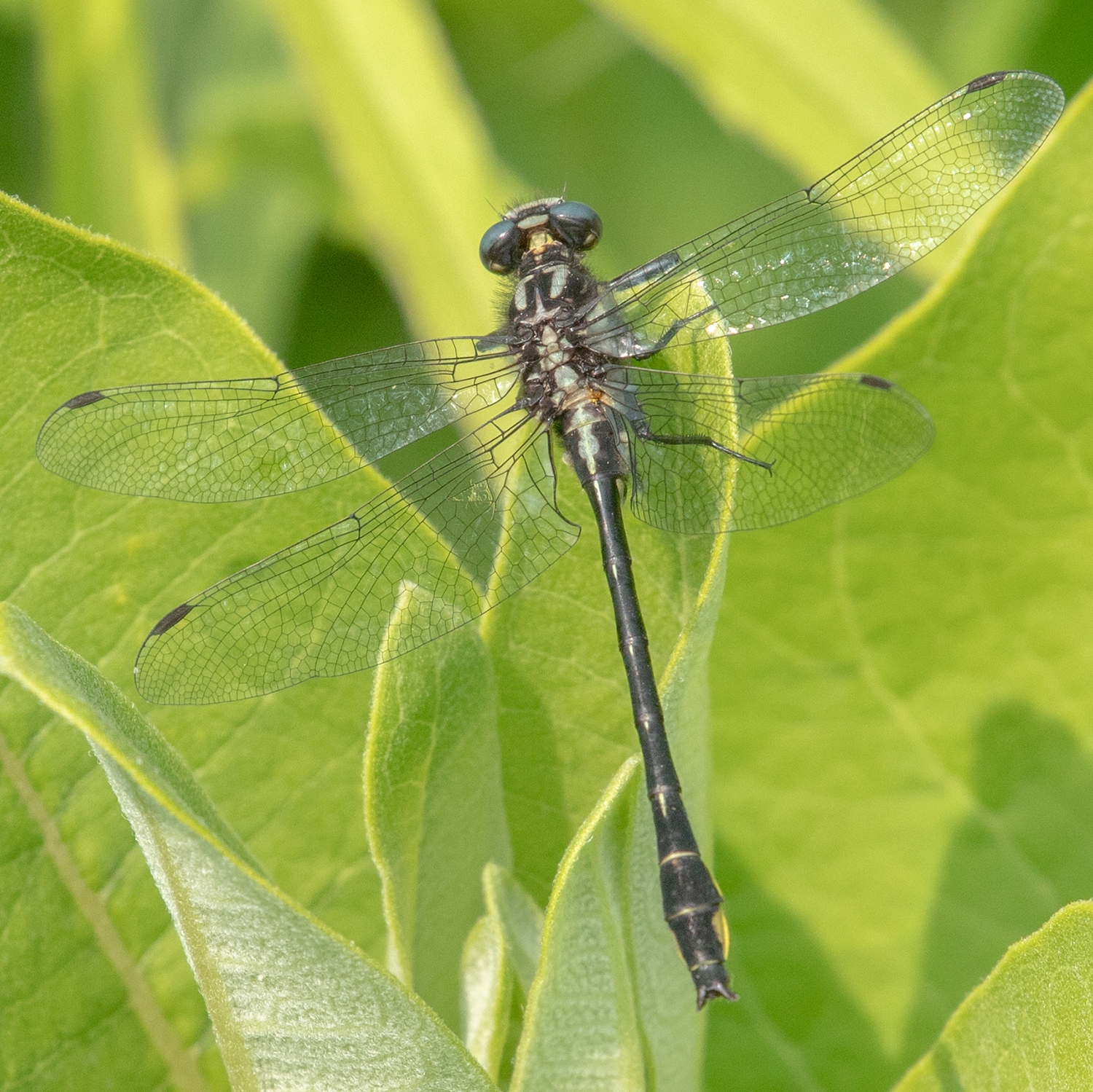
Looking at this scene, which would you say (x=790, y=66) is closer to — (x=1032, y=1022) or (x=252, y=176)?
(x=252, y=176)

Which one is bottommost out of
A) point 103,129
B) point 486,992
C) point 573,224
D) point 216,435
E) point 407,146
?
point 486,992

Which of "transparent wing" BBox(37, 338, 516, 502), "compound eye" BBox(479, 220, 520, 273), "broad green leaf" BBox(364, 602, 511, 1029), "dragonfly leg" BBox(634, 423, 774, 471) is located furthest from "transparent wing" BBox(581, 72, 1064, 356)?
"broad green leaf" BBox(364, 602, 511, 1029)

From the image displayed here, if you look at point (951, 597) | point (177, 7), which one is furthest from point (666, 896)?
point (177, 7)

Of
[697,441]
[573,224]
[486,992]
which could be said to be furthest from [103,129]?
[486,992]

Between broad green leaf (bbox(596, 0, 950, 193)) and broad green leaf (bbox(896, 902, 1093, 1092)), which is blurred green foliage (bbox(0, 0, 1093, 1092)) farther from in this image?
broad green leaf (bbox(896, 902, 1093, 1092))

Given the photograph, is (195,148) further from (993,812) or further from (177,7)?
(993,812)

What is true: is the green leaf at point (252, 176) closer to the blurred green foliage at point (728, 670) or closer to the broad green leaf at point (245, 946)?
the blurred green foliage at point (728, 670)

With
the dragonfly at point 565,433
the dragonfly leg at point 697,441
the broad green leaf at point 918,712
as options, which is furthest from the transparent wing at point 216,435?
the broad green leaf at point 918,712
